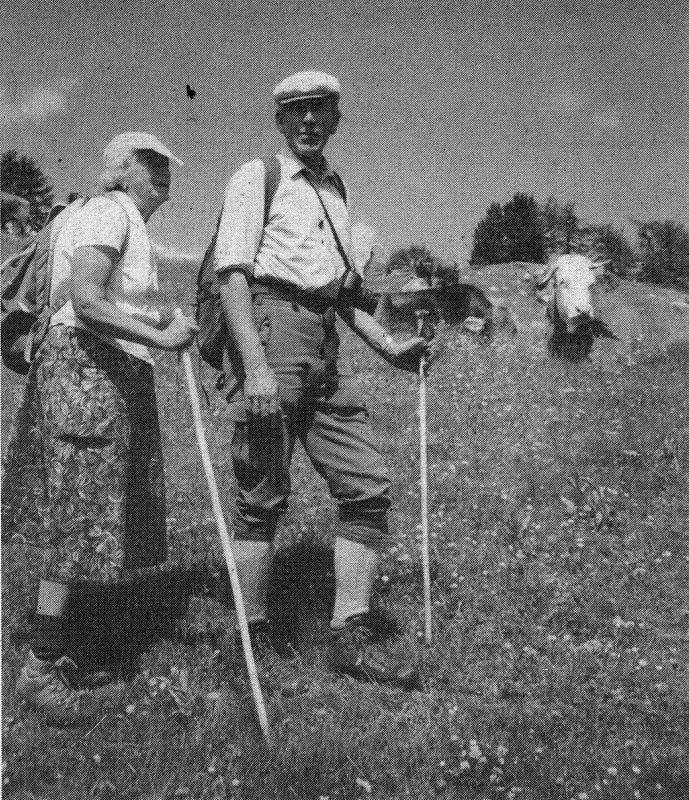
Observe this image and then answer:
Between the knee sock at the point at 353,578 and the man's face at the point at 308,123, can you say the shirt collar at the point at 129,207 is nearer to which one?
the man's face at the point at 308,123

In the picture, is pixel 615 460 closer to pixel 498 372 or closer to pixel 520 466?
pixel 520 466

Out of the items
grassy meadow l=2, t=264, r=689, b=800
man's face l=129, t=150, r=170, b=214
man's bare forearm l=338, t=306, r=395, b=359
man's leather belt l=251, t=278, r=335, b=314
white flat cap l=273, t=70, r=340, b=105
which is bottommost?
grassy meadow l=2, t=264, r=689, b=800

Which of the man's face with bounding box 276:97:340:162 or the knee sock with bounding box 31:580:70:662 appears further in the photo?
the man's face with bounding box 276:97:340:162

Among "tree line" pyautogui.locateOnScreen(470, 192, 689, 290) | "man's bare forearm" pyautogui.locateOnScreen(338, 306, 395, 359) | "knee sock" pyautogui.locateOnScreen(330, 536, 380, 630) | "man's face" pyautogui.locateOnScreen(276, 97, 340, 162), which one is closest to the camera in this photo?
"man's face" pyautogui.locateOnScreen(276, 97, 340, 162)

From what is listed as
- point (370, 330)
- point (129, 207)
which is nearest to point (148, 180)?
point (129, 207)

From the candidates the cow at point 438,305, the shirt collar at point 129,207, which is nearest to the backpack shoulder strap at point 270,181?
the shirt collar at point 129,207

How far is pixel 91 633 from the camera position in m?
4.30

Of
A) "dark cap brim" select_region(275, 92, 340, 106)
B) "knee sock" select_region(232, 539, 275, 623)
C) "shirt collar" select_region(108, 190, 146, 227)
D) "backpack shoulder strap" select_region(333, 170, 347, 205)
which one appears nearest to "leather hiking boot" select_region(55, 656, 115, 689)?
"knee sock" select_region(232, 539, 275, 623)

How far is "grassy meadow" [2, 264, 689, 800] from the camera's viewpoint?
315 cm

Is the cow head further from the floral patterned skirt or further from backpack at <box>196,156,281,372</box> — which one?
the floral patterned skirt

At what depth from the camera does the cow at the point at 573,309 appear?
13.2m

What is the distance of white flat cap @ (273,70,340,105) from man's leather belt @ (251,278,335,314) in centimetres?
89

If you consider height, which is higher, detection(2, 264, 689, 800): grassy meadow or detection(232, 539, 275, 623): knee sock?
detection(232, 539, 275, 623): knee sock

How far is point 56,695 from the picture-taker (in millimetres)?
3551
